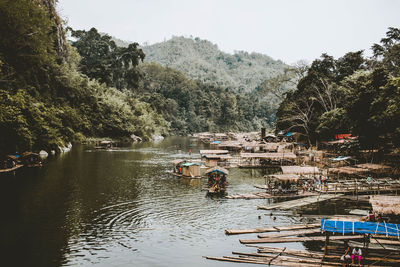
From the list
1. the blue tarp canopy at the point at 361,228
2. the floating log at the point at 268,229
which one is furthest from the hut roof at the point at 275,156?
the blue tarp canopy at the point at 361,228

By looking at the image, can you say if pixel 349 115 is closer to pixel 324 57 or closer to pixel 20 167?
pixel 324 57

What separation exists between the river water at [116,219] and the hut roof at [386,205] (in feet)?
17.2

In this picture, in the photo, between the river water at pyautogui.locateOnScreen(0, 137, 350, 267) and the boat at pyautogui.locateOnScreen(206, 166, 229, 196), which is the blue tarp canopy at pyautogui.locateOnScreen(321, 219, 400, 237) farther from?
the boat at pyautogui.locateOnScreen(206, 166, 229, 196)

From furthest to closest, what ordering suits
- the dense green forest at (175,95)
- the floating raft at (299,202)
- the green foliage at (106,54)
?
the dense green forest at (175,95), the green foliage at (106,54), the floating raft at (299,202)

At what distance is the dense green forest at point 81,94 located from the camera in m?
42.9

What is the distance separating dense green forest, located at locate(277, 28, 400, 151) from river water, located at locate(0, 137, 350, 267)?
14113mm

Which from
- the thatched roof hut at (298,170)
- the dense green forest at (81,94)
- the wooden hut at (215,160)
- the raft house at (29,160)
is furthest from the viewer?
the wooden hut at (215,160)

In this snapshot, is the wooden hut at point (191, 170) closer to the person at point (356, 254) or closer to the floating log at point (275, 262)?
the floating log at point (275, 262)

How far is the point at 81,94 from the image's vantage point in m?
76.0

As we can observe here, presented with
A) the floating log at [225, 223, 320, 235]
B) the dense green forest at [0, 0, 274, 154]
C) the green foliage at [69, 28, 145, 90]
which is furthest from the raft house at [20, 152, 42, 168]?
the green foliage at [69, 28, 145, 90]

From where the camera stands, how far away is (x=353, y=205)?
2614 cm

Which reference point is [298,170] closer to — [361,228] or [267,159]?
[267,159]

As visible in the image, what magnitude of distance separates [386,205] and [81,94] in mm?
69694

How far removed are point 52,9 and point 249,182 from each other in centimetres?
5045
